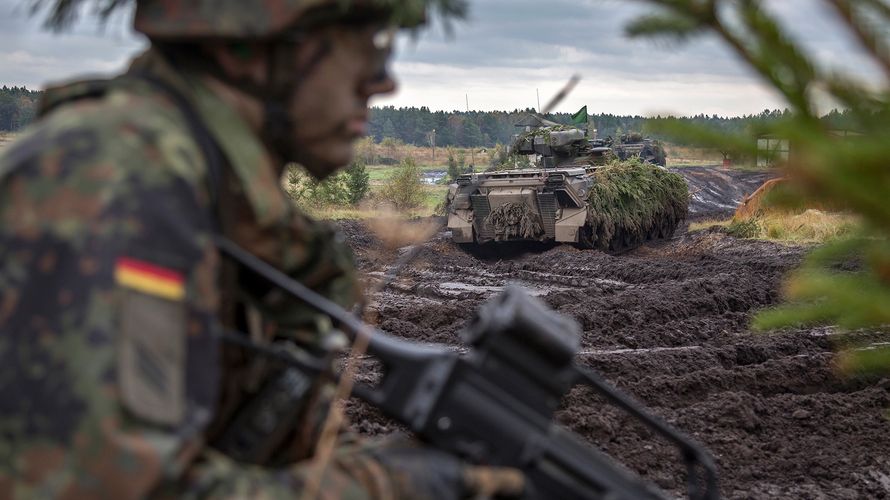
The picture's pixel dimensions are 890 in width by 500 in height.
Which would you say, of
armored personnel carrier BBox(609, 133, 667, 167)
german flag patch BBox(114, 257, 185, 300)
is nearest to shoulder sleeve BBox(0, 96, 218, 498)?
german flag patch BBox(114, 257, 185, 300)

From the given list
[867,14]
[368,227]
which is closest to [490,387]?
[867,14]

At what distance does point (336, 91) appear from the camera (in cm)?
203

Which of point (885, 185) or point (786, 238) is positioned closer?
point (885, 185)

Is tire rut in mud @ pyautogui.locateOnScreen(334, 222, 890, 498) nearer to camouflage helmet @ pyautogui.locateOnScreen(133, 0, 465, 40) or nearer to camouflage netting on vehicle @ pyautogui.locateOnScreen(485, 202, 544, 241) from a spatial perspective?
camouflage netting on vehicle @ pyautogui.locateOnScreen(485, 202, 544, 241)

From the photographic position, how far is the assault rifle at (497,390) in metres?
1.92

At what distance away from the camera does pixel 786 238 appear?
23719mm

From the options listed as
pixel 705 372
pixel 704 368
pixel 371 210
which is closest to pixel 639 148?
pixel 371 210

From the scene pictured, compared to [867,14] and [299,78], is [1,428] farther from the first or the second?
[867,14]

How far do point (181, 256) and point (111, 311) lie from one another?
5.1 inches

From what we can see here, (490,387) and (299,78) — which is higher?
(299,78)

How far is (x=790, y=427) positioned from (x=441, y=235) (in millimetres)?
16561

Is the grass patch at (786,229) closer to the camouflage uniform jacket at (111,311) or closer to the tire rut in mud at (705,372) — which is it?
the tire rut in mud at (705,372)

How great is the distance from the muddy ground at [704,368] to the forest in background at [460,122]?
6.94 ft

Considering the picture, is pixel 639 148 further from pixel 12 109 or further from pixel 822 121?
pixel 822 121
